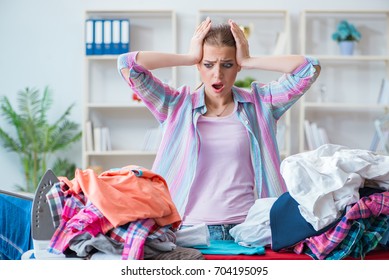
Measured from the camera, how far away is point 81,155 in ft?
18.2

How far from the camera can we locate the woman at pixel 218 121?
2.05 metres

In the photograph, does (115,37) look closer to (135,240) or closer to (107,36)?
(107,36)

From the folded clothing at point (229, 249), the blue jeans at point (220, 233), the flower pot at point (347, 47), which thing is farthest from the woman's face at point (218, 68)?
the flower pot at point (347, 47)

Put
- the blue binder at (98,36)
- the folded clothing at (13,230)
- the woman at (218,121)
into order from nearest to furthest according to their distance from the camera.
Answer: the folded clothing at (13,230) → the woman at (218,121) → the blue binder at (98,36)

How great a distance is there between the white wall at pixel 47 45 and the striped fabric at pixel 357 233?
3.96 metres

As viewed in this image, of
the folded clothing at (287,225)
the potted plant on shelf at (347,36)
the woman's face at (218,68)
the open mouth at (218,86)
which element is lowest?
the folded clothing at (287,225)

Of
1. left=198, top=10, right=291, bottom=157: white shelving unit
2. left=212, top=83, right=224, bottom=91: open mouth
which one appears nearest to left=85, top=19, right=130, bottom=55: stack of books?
left=198, top=10, right=291, bottom=157: white shelving unit

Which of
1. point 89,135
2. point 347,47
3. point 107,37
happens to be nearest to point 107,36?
point 107,37

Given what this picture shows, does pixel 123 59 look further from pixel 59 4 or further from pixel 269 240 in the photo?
pixel 59 4

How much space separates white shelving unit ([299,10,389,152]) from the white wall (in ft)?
0.49

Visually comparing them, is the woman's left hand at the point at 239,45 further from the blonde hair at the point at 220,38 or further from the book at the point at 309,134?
the book at the point at 309,134

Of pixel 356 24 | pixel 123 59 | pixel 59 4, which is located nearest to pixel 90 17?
pixel 59 4

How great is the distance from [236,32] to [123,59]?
0.37m

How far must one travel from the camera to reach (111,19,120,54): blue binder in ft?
17.2
